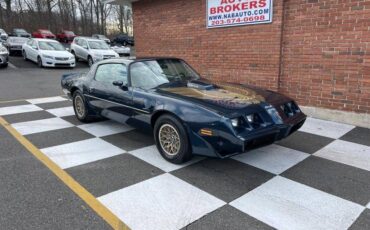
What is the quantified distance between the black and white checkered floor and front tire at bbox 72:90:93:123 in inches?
15.6

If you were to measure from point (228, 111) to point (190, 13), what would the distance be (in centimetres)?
540

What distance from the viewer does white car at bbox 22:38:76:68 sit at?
49.3 ft

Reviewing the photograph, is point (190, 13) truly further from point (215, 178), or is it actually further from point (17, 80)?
point (17, 80)

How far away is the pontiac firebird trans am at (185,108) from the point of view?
3303mm

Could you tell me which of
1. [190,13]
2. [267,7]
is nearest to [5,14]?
[190,13]

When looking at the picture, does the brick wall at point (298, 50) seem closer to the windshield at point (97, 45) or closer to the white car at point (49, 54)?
the white car at point (49, 54)

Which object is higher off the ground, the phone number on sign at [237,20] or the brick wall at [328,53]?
the phone number on sign at [237,20]

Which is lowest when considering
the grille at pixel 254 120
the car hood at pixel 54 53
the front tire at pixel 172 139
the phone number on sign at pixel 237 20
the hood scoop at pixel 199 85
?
the front tire at pixel 172 139

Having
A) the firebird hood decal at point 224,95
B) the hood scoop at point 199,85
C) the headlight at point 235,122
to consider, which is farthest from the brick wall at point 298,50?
the headlight at point 235,122

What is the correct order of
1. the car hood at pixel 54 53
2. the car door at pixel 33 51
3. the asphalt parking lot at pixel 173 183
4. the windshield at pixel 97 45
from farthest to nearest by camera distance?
the windshield at pixel 97 45 → the car door at pixel 33 51 → the car hood at pixel 54 53 → the asphalt parking lot at pixel 173 183

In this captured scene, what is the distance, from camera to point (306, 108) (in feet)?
19.9

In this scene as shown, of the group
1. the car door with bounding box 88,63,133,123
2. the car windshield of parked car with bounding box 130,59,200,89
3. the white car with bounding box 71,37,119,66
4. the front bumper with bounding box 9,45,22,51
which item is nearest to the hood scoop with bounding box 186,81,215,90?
the car windshield of parked car with bounding box 130,59,200,89

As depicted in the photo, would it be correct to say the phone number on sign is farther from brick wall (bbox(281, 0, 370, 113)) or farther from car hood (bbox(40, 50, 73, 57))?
car hood (bbox(40, 50, 73, 57))

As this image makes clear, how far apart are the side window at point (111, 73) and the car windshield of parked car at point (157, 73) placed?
0.53 ft
